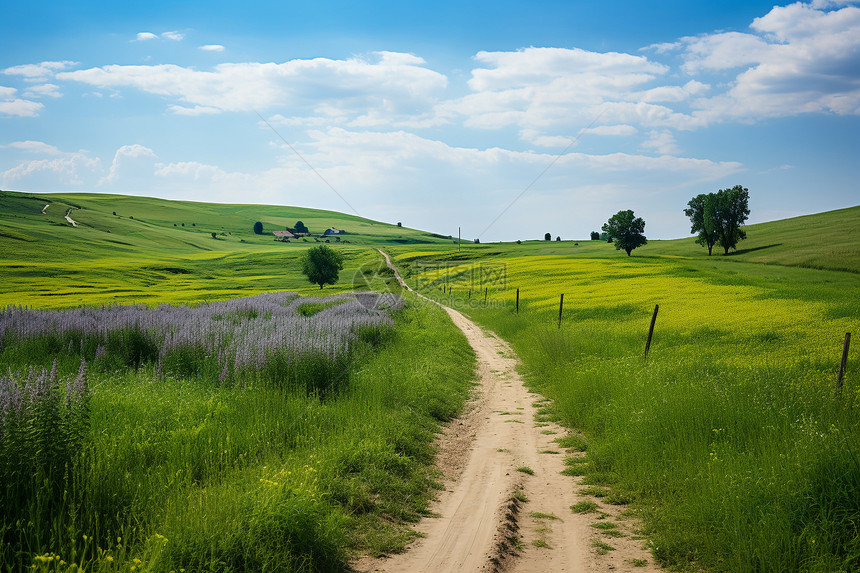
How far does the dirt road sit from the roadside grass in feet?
1.31

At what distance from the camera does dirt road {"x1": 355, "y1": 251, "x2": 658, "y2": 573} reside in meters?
5.54

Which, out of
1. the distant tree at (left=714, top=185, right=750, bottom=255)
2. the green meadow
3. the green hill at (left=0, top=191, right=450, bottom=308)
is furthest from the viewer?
the distant tree at (left=714, top=185, right=750, bottom=255)

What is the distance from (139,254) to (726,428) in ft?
341

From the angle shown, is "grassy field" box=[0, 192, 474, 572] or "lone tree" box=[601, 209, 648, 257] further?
"lone tree" box=[601, 209, 648, 257]

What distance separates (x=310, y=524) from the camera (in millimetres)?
5234

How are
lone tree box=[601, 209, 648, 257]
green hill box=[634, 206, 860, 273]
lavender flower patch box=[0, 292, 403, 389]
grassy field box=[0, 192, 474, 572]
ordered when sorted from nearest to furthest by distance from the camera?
grassy field box=[0, 192, 474, 572] < lavender flower patch box=[0, 292, 403, 389] < green hill box=[634, 206, 860, 273] < lone tree box=[601, 209, 648, 257]

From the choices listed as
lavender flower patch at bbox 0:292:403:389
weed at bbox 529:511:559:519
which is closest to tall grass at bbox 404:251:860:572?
weed at bbox 529:511:559:519

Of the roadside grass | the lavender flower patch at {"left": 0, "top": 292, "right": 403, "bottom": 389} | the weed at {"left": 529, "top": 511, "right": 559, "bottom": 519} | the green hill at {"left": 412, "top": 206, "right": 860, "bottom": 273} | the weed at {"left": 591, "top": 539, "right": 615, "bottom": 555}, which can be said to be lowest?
the weed at {"left": 529, "top": 511, "right": 559, "bottom": 519}

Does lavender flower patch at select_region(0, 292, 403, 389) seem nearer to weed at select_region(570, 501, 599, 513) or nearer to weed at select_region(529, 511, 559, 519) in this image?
weed at select_region(529, 511, 559, 519)

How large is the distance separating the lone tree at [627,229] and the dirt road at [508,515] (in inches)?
3503

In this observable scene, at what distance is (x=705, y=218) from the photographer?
8081 centimetres

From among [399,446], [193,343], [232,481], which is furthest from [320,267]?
[232,481]

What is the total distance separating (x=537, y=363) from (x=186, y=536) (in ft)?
42.2

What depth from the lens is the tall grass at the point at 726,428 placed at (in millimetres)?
5375
